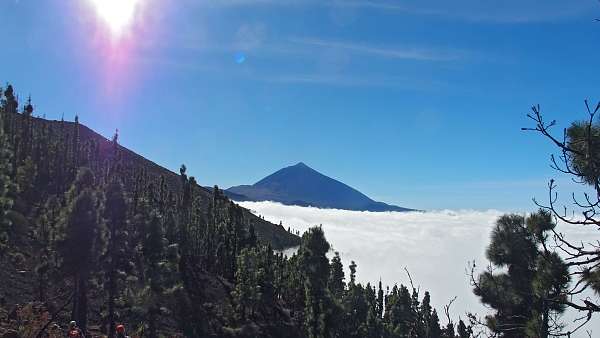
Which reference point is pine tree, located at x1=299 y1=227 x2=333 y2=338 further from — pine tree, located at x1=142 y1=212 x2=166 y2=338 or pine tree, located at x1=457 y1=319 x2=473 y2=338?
pine tree, located at x1=457 y1=319 x2=473 y2=338

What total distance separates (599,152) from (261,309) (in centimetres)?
8839

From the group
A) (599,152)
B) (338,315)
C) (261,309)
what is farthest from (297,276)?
(599,152)

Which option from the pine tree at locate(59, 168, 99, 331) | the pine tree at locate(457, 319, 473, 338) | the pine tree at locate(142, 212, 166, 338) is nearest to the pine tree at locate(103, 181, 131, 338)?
the pine tree at locate(59, 168, 99, 331)

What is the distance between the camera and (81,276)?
37.6m

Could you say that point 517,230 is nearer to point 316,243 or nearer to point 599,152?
point 599,152

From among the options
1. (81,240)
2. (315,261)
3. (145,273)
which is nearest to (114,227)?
(81,240)

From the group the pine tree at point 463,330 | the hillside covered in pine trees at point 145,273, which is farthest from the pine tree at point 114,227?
the pine tree at point 463,330

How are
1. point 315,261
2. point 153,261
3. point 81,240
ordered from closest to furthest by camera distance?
point 81,240
point 153,261
point 315,261

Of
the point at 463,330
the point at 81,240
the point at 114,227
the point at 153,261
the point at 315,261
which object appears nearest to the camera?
the point at 463,330

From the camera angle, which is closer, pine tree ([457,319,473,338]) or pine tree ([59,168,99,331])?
pine tree ([457,319,473,338])

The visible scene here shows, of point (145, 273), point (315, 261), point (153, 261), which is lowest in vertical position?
point (145, 273)

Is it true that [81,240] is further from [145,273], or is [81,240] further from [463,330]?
[463,330]

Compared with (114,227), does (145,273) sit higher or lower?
lower

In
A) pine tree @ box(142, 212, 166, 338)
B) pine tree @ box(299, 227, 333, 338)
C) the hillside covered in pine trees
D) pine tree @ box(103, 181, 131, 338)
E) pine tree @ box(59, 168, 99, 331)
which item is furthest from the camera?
pine tree @ box(299, 227, 333, 338)
